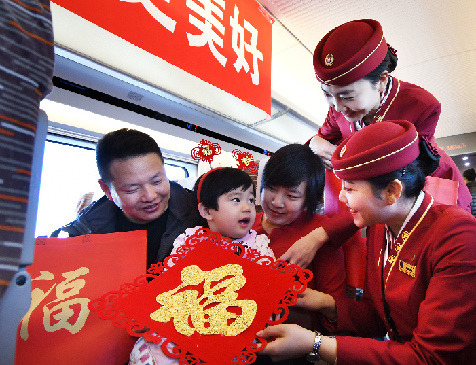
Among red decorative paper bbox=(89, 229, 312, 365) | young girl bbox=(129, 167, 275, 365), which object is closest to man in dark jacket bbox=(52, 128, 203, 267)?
young girl bbox=(129, 167, 275, 365)

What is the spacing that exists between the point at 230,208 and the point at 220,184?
12cm

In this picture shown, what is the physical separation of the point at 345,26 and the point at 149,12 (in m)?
0.92

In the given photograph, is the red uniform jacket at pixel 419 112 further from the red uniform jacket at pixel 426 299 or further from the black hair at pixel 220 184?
the black hair at pixel 220 184

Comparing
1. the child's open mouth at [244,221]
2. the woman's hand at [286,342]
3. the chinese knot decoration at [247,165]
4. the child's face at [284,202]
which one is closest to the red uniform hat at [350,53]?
the child's face at [284,202]

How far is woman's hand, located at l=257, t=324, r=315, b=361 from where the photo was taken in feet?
2.52

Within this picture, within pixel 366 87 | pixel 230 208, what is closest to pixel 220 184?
pixel 230 208

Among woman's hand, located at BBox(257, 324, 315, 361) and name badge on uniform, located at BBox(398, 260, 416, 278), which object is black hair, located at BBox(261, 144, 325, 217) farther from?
woman's hand, located at BBox(257, 324, 315, 361)

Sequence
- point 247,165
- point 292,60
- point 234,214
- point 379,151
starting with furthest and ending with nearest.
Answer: point 292,60
point 247,165
point 234,214
point 379,151

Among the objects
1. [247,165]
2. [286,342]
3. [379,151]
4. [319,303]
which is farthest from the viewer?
[247,165]

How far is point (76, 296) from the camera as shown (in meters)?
0.86

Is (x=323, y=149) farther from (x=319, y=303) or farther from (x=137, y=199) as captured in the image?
(x=137, y=199)

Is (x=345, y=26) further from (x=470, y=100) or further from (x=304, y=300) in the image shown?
(x=470, y=100)

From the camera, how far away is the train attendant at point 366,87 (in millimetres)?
1245

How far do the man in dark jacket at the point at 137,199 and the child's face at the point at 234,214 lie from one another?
0.65 feet
